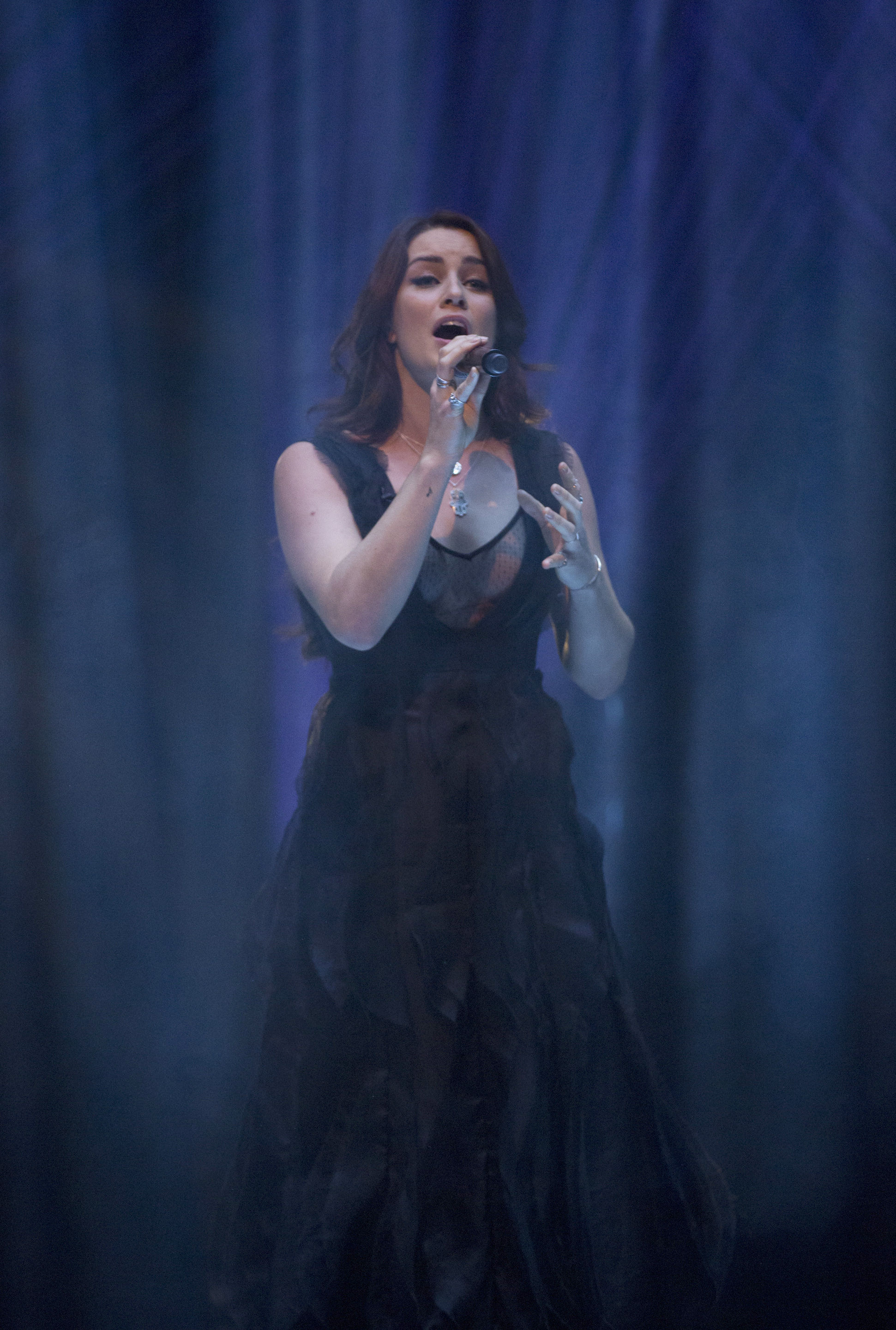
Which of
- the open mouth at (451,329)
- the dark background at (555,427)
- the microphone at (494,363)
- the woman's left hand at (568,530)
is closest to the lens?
the microphone at (494,363)

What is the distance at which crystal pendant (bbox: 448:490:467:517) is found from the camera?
1.10m

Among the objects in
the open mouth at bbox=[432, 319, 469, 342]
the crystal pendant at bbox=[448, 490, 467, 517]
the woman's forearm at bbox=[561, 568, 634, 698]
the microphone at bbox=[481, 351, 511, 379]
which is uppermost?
the open mouth at bbox=[432, 319, 469, 342]

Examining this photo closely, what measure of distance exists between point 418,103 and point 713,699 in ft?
3.20

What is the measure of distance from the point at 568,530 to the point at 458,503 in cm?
14

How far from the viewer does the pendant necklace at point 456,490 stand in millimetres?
1100

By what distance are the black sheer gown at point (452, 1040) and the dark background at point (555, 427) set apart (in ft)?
0.73

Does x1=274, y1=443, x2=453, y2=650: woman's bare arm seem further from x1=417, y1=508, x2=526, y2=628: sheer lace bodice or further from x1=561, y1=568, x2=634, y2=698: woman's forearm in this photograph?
x1=561, y1=568, x2=634, y2=698: woman's forearm

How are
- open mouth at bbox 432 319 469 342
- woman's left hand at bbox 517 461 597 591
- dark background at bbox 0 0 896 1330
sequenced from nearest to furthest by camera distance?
1. woman's left hand at bbox 517 461 597 591
2. open mouth at bbox 432 319 469 342
3. dark background at bbox 0 0 896 1330

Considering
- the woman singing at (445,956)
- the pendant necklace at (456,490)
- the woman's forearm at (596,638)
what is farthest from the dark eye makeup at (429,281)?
the woman's forearm at (596,638)

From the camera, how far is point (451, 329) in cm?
113

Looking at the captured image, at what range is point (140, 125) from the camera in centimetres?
132

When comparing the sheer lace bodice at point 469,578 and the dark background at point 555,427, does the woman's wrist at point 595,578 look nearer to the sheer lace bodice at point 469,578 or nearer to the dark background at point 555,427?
the sheer lace bodice at point 469,578

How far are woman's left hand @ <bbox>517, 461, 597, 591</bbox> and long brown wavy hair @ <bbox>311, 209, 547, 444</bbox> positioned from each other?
20 cm

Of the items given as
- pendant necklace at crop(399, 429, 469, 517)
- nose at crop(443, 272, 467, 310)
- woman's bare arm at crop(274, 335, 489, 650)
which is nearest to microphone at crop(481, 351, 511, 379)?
woman's bare arm at crop(274, 335, 489, 650)
